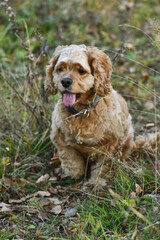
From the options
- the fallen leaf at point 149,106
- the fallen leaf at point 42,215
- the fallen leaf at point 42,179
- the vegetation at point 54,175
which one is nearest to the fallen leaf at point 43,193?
the vegetation at point 54,175

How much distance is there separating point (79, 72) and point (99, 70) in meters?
0.21

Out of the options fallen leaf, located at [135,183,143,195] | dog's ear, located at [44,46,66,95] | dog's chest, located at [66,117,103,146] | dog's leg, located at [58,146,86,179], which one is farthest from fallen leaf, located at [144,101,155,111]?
fallen leaf, located at [135,183,143,195]

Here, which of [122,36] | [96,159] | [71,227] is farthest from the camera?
[122,36]

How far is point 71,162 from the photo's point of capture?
396 centimetres

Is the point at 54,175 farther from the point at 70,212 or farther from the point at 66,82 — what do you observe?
the point at 66,82

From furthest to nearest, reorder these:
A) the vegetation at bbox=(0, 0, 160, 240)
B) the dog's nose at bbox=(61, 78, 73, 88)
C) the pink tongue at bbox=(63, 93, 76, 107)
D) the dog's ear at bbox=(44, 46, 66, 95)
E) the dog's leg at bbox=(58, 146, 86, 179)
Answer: the dog's leg at bbox=(58, 146, 86, 179)
the dog's ear at bbox=(44, 46, 66, 95)
the pink tongue at bbox=(63, 93, 76, 107)
the dog's nose at bbox=(61, 78, 73, 88)
the vegetation at bbox=(0, 0, 160, 240)

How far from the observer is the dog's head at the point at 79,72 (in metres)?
3.22

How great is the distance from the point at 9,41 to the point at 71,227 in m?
5.33

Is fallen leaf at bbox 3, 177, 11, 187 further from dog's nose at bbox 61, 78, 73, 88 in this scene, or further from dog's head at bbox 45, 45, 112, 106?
dog's nose at bbox 61, 78, 73, 88

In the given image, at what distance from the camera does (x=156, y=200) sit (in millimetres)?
2947

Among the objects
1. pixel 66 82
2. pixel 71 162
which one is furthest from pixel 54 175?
pixel 66 82

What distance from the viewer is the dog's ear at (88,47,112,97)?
336 cm

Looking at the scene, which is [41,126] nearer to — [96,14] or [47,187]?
[47,187]

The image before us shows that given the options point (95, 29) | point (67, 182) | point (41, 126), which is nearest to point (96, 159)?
point (67, 182)
